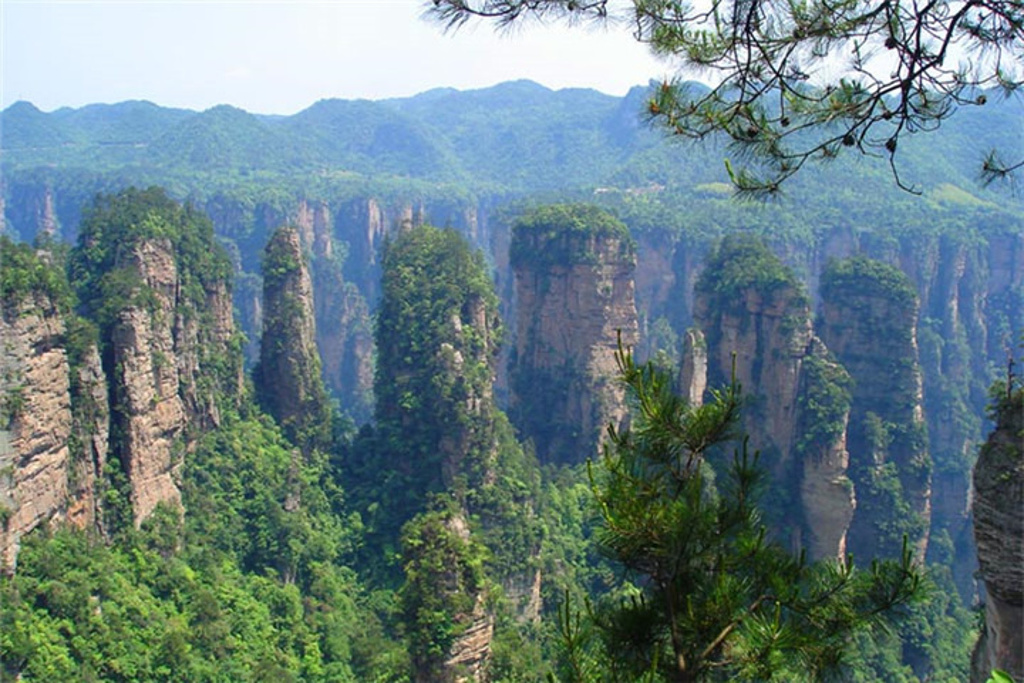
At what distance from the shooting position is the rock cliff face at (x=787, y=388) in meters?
28.3

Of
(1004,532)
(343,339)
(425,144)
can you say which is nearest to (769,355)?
(1004,532)

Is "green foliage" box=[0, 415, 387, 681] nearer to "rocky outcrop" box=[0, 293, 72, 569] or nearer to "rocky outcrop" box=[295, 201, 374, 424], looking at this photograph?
"rocky outcrop" box=[0, 293, 72, 569]

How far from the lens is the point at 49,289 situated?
1912cm

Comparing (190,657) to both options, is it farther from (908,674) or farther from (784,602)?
(908,674)

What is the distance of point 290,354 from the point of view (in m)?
29.7

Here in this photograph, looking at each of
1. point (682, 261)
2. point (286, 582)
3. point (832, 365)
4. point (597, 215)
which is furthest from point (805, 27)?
point (682, 261)

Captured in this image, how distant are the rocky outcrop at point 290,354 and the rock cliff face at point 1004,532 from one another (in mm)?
22664

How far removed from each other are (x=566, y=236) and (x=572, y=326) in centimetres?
314

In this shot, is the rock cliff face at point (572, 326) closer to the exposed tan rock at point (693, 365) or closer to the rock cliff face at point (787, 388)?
the rock cliff face at point (787, 388)

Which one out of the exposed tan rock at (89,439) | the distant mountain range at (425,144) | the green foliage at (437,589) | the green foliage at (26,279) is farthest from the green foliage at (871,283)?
the distant mountain range at (425,144)

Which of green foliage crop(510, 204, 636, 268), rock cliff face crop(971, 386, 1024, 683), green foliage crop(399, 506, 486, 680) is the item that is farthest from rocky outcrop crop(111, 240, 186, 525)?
rock cliff face crop(971, 386, 1024, 683)

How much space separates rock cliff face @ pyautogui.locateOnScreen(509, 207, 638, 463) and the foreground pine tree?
2794cm

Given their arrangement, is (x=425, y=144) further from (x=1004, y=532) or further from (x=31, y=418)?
(x=1004, y=532)

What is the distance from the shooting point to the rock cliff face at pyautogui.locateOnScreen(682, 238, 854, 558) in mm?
28328
